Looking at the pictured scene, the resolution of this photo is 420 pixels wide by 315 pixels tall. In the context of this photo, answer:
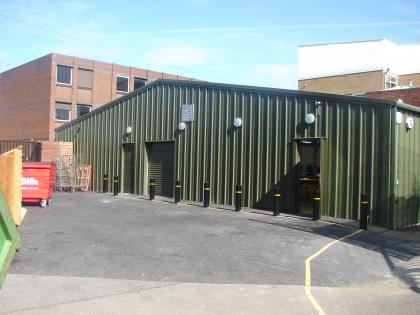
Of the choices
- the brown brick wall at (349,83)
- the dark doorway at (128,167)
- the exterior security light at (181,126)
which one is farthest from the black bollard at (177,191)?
the brown brick wall at (349,83)

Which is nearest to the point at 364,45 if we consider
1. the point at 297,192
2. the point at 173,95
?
the point at 173,95

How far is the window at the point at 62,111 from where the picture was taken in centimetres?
4334

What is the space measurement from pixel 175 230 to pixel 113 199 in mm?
8335

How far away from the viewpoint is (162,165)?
69.8ft

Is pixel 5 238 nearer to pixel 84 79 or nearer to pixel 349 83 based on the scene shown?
pixel 349 83

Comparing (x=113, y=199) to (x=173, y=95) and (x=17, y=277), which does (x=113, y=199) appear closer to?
(x=173, y=95)

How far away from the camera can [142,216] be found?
47.7ft

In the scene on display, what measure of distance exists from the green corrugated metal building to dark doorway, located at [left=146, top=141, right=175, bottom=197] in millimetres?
43

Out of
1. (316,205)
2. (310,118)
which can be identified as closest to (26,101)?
(310,118)

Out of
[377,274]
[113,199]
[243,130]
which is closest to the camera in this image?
[377,274]

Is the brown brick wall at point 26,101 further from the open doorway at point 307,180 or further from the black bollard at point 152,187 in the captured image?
the open doorway at point 307,180

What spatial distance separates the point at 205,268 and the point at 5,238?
447 centimetres

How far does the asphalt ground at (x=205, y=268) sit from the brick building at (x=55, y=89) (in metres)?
31.6

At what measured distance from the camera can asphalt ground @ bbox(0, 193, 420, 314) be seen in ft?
21.2
